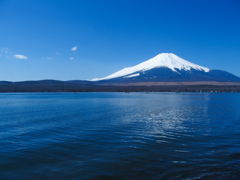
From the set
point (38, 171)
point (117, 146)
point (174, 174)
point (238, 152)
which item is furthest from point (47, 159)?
point (238, 152)

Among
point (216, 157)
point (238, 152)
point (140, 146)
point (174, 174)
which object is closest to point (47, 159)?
point (140, 146)

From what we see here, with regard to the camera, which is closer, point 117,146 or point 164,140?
point 117,146

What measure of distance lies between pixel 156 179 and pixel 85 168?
8.92 feet

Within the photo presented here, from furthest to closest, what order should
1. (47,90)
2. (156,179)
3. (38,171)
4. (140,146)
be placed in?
(47,90), (140,146), (38,171), (156,179)

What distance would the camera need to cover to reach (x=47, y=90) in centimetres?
13488

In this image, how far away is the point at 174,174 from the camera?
279 inches

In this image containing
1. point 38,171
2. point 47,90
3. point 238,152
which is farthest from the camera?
point 47,90

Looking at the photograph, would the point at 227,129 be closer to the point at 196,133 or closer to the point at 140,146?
the point at 196,133

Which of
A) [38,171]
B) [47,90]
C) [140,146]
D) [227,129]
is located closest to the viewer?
[38,171]

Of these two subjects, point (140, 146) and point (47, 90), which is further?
point (47, 90)

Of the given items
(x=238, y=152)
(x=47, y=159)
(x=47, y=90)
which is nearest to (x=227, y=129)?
(x=238, y=152)

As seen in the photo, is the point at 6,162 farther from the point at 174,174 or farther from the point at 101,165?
the point at 174,174

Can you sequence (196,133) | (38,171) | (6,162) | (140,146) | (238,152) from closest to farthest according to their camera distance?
(38,171) → (6,162) → (238,152) → (140,146) → (196,133)

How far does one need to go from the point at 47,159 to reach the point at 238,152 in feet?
28.4
